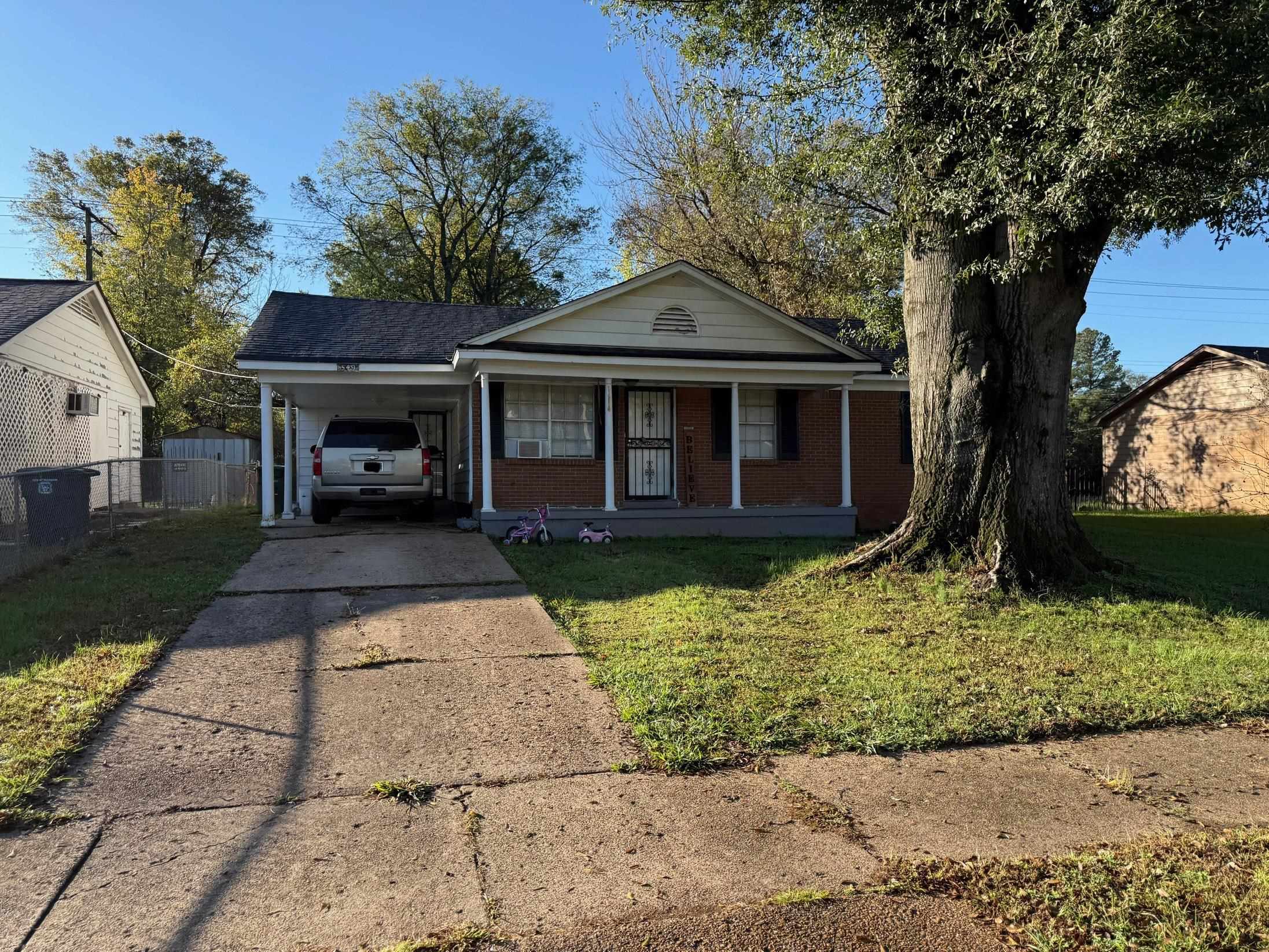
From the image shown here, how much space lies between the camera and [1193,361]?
22578 millimetres

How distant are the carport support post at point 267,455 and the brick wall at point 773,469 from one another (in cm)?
323

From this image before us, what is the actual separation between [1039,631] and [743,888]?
16.0 ft

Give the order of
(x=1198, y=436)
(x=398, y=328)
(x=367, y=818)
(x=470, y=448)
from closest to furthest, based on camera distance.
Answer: (x=367, y=818)
(x=470, y=448)
(x=398, y=328)
(x=1198, y=436)

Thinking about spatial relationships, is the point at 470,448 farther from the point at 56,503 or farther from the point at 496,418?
the point at 56,503

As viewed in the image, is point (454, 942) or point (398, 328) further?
point (398, 328)

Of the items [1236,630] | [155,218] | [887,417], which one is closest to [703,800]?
[1236,630]

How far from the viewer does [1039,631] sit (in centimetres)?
680

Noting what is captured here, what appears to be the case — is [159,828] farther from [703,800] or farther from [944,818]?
[944,818]

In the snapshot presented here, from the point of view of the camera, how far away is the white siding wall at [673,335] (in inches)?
520

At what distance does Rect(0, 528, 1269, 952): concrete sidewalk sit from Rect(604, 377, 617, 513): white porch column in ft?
24.8

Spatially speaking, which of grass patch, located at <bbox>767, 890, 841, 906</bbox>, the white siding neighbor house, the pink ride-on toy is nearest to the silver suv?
the pink ride-on toy

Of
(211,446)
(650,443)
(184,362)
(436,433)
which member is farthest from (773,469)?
(184,362)

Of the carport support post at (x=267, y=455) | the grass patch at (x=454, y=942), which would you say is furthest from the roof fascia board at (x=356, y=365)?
the grass patch at (x=454, y=942)

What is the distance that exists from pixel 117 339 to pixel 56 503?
1146cm
